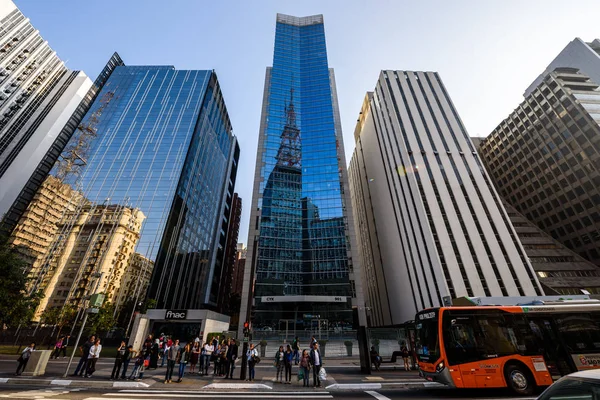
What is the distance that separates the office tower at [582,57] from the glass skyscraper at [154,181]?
101 m

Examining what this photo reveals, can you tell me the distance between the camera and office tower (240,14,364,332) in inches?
1784

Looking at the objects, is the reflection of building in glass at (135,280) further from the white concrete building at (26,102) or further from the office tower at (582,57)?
the office tower at (582,57)

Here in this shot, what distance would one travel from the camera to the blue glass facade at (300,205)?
150 ft

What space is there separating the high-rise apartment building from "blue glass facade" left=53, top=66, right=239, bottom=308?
11.3 meters

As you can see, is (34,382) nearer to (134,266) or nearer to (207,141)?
(134,266)

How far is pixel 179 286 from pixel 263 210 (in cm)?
2864

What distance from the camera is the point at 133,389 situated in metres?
10.8

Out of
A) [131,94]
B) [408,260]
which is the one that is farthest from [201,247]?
[408,260]

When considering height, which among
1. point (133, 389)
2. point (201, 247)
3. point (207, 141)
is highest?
point (207, 141)

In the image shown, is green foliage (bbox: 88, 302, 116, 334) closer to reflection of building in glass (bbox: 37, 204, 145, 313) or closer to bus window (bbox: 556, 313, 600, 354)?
reflection of building in glass (bbox: 37, 204, 145, 313)

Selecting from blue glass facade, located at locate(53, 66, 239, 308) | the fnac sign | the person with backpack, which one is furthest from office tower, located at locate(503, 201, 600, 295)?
blue glass facade, located at locate(53, 66, 239, 308)

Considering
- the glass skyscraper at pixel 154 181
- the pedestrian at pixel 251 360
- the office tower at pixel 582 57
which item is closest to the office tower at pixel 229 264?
the glass skyscraper at pixel 154 181

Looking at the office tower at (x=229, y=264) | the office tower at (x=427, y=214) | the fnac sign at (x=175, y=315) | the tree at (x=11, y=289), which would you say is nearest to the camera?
the tree at (x=11, y=289)

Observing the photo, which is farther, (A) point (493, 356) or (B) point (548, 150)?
(B) point (548, 150)
